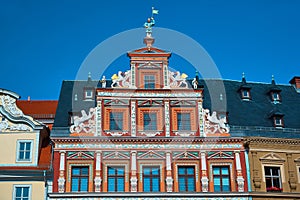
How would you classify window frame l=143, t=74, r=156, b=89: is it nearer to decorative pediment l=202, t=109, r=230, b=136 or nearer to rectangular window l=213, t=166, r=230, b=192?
decorative pediment l=202, t=109, r=230, b=136

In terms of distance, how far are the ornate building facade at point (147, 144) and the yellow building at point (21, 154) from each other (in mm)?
982

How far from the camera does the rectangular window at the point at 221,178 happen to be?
29922 millimetres

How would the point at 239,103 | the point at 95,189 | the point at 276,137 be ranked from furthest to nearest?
the point at 239,103 → the point at 276,137 → the point at 95,189

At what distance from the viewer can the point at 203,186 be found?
2966cm

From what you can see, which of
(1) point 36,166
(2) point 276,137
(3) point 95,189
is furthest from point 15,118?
(2) point 276,137

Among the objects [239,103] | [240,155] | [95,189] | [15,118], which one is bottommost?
[95,189]

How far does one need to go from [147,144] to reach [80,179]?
13.5 feet

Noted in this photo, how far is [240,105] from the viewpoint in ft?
116

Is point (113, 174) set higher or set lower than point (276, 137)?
lower

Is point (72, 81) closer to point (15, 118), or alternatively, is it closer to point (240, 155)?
point (15, 118)

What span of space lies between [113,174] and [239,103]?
10389mm

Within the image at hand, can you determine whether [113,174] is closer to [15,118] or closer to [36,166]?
[36,166]

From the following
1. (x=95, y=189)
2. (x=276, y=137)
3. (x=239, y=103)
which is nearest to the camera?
(x=95, y=189)

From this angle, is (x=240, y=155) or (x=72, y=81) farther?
(x=72, y=81)
